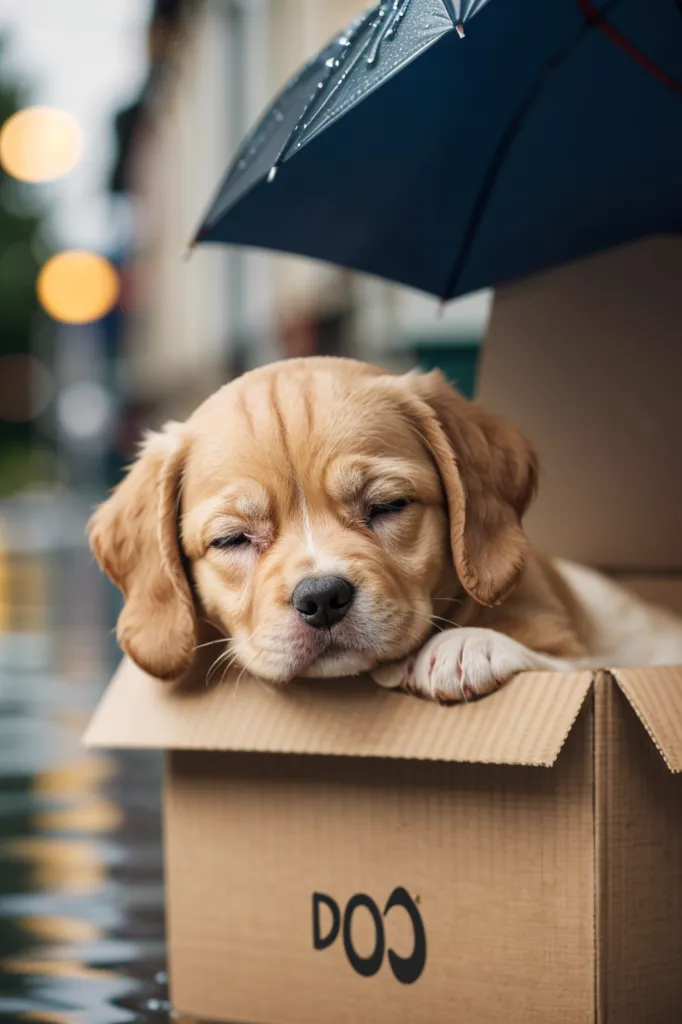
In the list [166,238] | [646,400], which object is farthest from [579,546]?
[166,238]

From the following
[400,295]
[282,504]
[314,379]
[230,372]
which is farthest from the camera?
[230,372]

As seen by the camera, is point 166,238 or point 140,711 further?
point 166,238

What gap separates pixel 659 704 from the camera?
225 cm

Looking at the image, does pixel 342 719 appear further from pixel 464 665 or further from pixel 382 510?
pixel 382 510

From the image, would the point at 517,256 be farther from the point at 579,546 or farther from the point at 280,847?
the point at 280,847

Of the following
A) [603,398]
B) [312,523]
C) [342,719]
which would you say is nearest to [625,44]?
[603,398]

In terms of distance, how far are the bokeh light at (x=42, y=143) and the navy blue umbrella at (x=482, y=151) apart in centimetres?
995

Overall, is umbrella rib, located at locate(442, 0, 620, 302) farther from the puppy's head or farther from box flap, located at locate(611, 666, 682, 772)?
box flap, located at locate(611, 666, 682, 772)

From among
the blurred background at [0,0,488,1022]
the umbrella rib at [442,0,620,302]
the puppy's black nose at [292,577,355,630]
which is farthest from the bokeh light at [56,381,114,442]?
the puppy's black nose at [292,577,355,630]

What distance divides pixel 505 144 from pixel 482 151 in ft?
0.21

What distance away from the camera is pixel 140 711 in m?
2.74

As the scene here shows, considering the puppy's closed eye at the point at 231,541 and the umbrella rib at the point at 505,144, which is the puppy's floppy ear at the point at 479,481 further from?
the umbrella rib at the point at 505,144

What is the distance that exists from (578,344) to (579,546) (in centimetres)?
64

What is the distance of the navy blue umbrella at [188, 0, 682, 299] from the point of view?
3.15 meters
